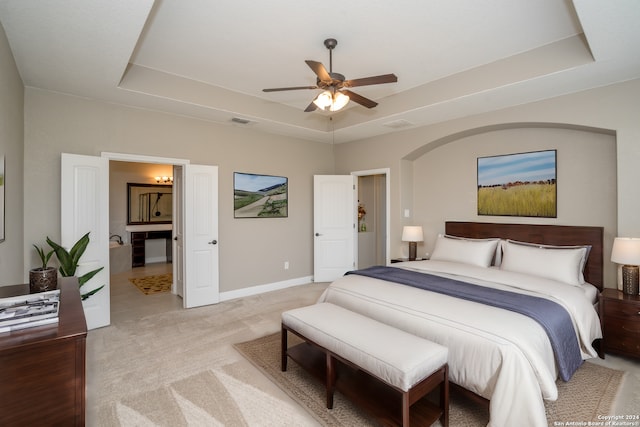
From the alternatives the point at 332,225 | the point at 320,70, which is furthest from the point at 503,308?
the point at 332,225

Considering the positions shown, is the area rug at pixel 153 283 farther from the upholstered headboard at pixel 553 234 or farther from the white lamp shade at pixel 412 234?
the upholstered headboard at pixel 553 234

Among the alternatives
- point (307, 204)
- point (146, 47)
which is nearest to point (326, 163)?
point (307, 204)

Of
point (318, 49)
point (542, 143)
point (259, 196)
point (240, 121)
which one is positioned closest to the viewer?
point (318, 49)

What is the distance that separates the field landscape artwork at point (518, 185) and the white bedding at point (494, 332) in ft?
4.02

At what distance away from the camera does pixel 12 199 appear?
108 inches

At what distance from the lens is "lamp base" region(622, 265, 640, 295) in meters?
2.84

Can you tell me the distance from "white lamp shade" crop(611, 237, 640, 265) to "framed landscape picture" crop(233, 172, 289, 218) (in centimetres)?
420

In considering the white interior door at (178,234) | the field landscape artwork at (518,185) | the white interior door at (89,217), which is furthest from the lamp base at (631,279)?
the white interior door at (89,217)

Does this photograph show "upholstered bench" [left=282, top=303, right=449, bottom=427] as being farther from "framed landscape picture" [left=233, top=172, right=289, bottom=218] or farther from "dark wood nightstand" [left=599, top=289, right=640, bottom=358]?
"framed landscape picture" [left=233, top=172, right=289, bottom=218]

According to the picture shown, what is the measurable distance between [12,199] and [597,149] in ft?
19.2

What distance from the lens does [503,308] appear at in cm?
225

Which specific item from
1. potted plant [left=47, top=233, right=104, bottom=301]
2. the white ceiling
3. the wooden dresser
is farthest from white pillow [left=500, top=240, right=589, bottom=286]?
potted plant [left=47, top=233, right=104, bottom=301]

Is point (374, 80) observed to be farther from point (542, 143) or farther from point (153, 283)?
point (153, 283)

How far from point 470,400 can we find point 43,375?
2.53m
